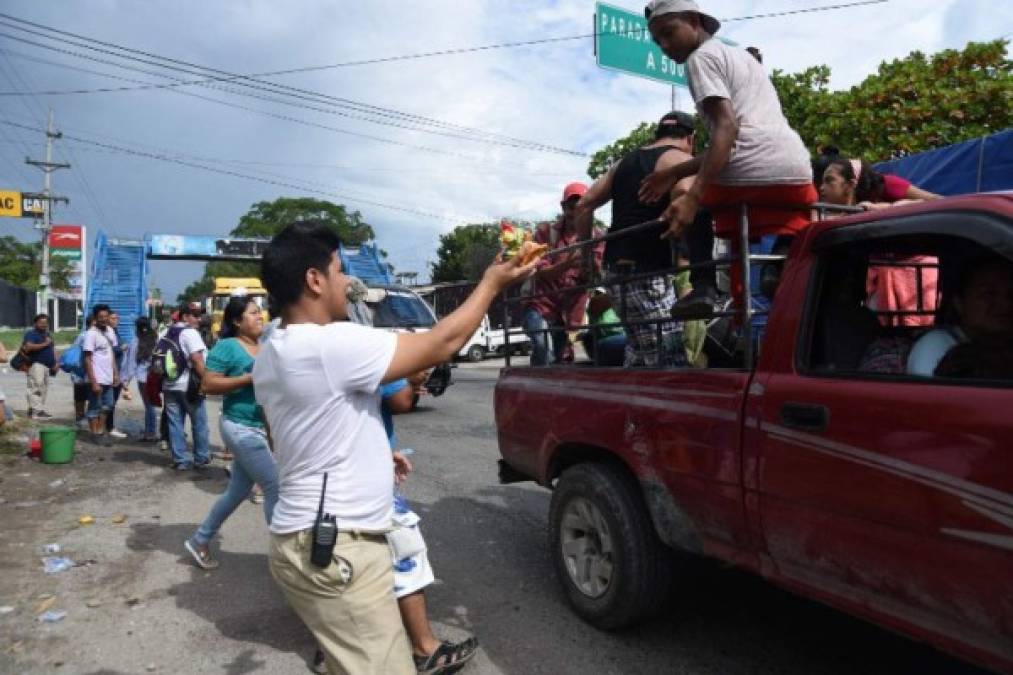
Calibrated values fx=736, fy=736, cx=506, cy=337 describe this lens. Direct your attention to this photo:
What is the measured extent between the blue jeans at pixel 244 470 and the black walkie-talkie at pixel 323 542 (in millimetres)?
2494

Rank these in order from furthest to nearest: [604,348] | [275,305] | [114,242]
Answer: [114,242]
[604,348]
[275,305]

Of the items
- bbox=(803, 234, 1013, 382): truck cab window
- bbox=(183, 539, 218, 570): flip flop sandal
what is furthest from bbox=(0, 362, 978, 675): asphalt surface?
bbox=(803, 234, 1013, 382): truck cab window

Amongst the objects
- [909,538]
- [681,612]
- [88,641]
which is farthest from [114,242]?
[909,538]

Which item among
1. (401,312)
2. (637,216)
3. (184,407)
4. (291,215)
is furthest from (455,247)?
(637,216)

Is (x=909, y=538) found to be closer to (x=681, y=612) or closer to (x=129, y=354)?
(x=681, y=612)

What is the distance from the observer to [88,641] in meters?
3.71

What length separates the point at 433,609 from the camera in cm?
397

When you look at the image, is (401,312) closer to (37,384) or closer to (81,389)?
(81,389)

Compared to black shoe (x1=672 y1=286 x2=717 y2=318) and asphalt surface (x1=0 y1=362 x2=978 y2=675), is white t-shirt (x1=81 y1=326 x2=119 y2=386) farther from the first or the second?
black shoe (x1=672 y1=286 x2=717 y2=318)

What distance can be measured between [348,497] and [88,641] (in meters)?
2.57

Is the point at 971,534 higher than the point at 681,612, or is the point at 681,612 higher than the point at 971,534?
the point at 971,534

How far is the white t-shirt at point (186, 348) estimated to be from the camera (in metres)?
7.58

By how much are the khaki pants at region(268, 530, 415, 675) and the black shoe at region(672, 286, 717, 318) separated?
159cm

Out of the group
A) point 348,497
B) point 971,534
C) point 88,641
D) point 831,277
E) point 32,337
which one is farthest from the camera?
point 32,337
